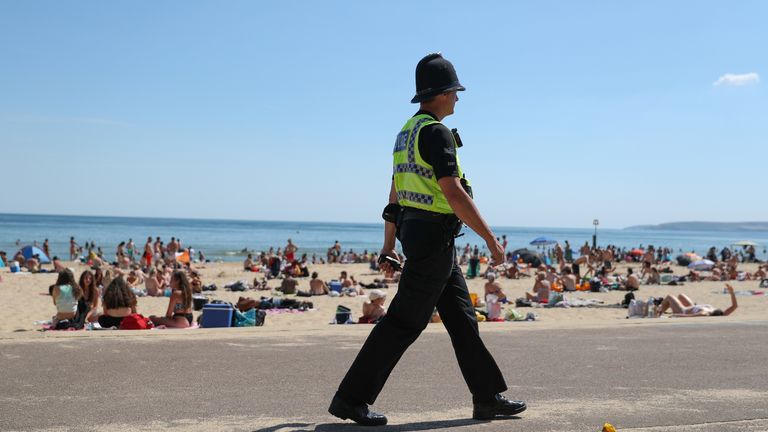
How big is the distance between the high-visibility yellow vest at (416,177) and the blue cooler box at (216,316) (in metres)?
7.49

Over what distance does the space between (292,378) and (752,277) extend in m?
32.8

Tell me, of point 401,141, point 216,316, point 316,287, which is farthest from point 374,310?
point 316,287

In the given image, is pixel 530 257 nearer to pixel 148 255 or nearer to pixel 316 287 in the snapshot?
pixel 148 255

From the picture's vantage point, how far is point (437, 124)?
3.68m

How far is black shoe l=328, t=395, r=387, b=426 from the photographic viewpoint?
378cm

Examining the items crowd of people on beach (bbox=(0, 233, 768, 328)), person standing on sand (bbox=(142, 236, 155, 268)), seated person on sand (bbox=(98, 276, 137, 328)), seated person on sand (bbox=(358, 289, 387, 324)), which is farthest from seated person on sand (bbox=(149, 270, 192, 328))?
person standing on sand (bbox=(142, 236, 155, 268))

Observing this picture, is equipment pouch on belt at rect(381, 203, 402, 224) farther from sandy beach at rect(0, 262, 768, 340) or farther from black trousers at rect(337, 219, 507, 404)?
sandy beach at rect(0, 262, 768, 340)

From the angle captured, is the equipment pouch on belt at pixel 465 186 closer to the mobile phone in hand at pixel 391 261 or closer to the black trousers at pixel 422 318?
the black trousers at pixel 422 318

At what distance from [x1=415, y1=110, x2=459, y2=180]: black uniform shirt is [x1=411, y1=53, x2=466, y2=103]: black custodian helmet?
9.0 inches

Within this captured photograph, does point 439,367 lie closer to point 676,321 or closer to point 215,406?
point 215,406

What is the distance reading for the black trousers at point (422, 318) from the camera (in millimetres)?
3705

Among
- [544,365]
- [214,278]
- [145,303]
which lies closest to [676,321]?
[544,365]

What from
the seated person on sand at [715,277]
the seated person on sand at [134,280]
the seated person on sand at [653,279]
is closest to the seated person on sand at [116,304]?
the seated person on sand at [134,280]

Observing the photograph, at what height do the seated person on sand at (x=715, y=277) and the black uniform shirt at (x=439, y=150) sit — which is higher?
the black uniform shirt at (x=439, y=150)
